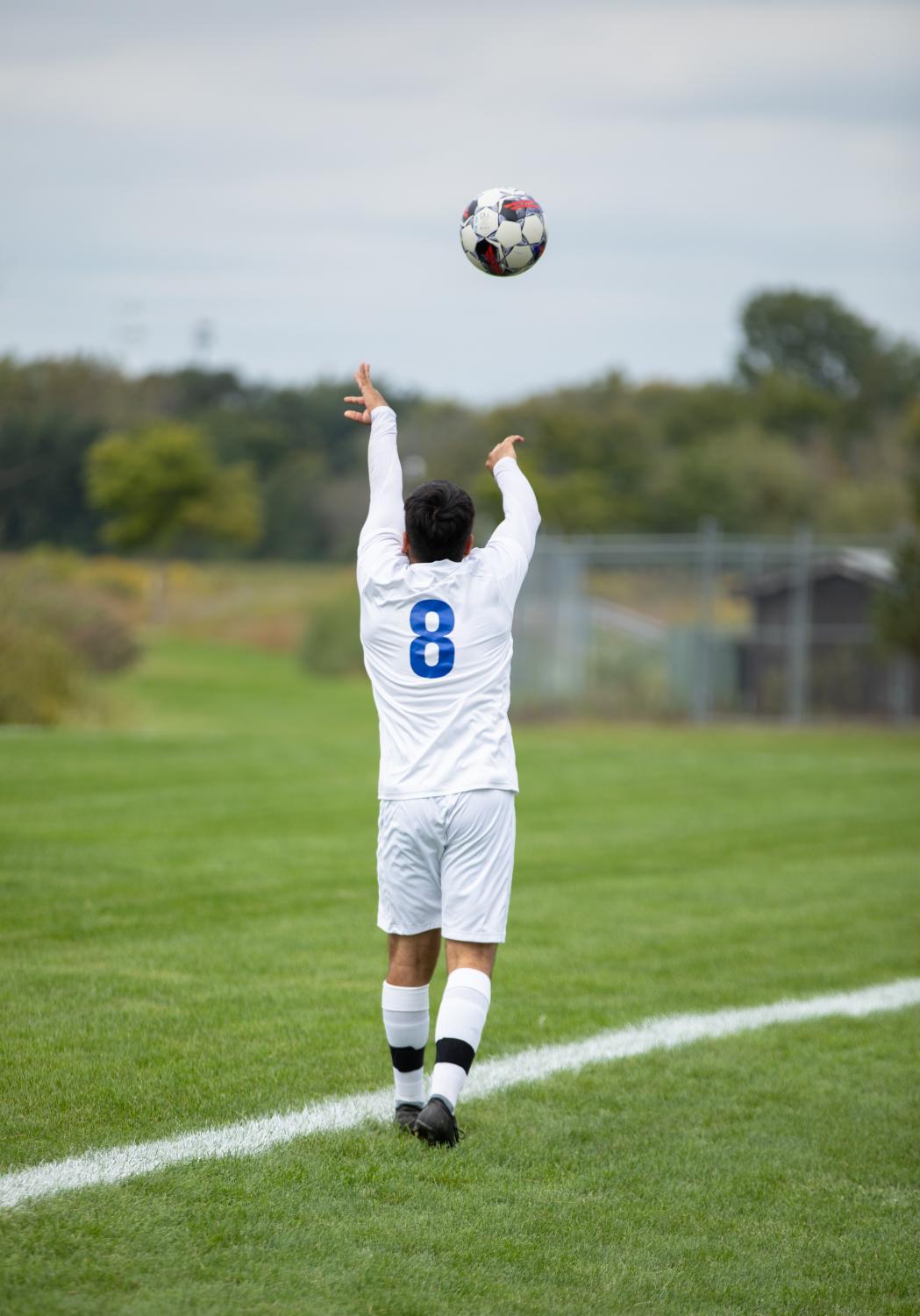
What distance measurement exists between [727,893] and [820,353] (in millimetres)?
77179

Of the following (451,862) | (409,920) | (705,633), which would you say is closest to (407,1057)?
(409,920)

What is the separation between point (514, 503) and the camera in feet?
16.8

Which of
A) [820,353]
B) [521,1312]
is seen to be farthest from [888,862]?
[820,353]

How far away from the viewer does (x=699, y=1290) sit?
3.79 metres

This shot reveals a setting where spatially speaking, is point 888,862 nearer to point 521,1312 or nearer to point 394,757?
point 394,757

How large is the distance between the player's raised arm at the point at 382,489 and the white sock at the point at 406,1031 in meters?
1.46

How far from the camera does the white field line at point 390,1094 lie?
432 cm

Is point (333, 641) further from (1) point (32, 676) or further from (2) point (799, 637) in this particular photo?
(1) point (32, 676)

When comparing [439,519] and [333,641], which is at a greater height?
[439,519]

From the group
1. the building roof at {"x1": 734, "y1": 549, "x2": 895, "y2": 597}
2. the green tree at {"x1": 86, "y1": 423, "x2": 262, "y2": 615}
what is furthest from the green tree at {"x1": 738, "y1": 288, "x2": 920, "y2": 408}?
the building roof at {"x1": 734, "y1": 549, "x2": 895, "y2": 597}

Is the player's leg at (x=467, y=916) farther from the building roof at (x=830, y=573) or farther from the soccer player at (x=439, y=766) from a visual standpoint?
the building roof at (x=830, y=573)

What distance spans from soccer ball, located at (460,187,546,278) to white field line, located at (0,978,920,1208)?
333cm

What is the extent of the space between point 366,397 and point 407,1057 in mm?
2323

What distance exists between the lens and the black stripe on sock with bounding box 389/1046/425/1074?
4871mm
